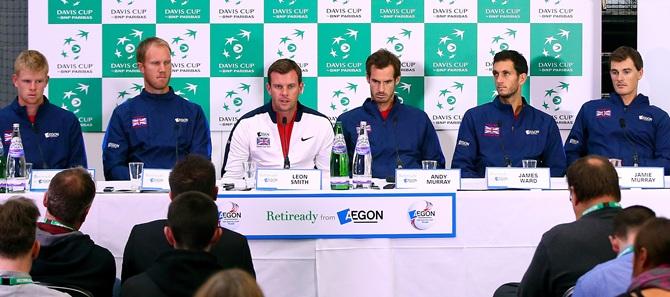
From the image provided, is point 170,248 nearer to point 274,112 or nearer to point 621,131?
point 274,112

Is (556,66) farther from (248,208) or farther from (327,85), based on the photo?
(248,208)

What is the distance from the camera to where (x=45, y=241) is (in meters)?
2.86

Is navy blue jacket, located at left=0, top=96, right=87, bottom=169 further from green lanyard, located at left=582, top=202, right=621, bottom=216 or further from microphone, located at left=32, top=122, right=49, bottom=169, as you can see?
green lanyard, located at left=582, top=202, right=621, bottom=216

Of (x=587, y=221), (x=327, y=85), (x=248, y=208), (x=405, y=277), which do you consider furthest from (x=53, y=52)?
(x=587, y=221)

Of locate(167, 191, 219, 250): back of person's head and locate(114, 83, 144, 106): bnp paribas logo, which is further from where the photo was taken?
locate(114, 83, 144, 106): bnp paribas logo

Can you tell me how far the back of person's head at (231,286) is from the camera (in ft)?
4.55

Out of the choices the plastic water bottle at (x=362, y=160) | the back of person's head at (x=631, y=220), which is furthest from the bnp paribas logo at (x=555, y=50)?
the back of person's head at (x=631, y=220)

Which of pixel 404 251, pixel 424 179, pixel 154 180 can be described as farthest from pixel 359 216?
pixel 154 180

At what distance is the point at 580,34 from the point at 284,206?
3.18m

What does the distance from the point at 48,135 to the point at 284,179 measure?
1873 millimetres

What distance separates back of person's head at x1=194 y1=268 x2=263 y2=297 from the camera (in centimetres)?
139

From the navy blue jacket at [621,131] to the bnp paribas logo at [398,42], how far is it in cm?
126

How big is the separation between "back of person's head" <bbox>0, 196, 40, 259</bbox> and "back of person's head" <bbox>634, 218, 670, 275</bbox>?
1.52m

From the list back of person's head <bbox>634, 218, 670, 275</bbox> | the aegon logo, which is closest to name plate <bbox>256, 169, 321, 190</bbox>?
the aegon logo
